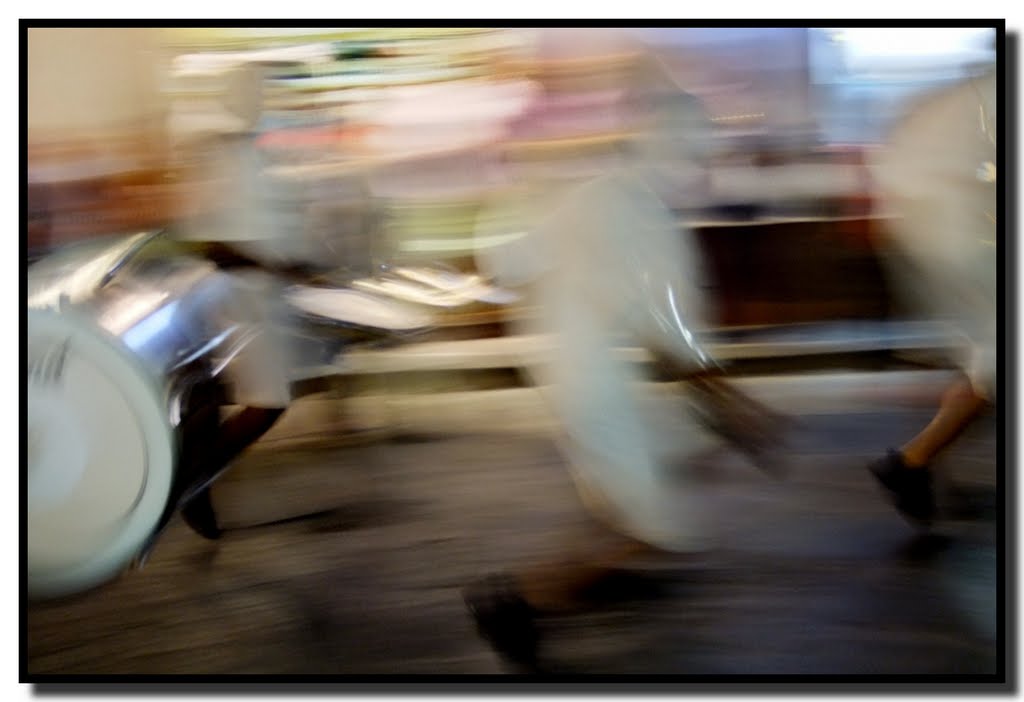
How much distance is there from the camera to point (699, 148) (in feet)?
4.91

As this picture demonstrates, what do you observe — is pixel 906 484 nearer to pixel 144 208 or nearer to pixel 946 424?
pixel 946 424

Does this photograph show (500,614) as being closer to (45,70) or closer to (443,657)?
(443,657)

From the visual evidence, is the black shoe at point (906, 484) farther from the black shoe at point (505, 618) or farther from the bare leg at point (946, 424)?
the black shoe at point (505, 618)

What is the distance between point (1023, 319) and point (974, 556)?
0.40 m

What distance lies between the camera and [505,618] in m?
1.52

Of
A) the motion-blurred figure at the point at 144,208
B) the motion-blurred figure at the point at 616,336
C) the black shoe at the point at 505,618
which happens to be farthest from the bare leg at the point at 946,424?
the motion-blurred figure at the point at 144,208

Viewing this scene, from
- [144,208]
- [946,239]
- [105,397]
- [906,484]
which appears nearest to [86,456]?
[105,397]

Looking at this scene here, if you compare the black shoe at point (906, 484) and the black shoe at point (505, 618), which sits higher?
the black shoe at point (906, 484)

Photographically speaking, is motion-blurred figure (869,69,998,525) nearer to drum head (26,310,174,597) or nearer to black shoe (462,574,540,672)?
black shoe (462,574,540,672)

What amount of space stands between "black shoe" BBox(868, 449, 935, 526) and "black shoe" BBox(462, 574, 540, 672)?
0.61 metres

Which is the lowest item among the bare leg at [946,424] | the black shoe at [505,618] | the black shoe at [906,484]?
the black shoe at [505,618]

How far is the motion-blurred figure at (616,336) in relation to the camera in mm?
1481

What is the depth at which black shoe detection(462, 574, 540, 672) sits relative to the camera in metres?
1.52

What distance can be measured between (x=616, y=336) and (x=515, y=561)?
0.40 metres
